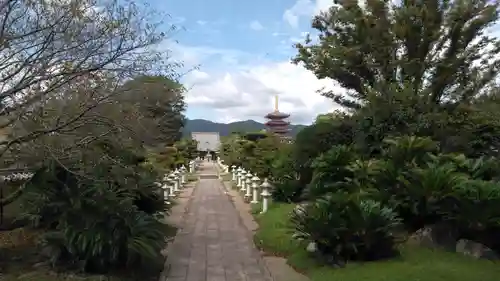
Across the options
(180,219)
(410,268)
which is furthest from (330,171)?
(410,268)

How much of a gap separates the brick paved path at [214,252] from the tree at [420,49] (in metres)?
6.56

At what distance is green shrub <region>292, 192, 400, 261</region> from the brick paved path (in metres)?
0.98

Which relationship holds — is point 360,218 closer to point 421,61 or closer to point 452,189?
point 452,189

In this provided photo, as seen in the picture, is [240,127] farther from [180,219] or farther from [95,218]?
[95,218]

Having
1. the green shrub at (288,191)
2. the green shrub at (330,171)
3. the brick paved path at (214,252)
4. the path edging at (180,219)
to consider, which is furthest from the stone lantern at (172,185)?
the green shrub at (330,171)

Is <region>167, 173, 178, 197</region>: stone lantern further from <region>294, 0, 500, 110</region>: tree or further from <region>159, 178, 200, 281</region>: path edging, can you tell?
<region>294, 0, 500, 110</region>: tree

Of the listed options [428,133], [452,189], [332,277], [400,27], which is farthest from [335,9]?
[332,277]

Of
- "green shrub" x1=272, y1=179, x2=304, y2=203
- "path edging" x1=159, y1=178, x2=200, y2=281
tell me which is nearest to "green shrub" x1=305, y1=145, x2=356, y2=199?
"path edging" x1=159, y1=178, x2=200, y2=281

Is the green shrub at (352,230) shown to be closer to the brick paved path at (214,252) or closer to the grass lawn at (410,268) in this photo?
the grass lawn at (410,268)

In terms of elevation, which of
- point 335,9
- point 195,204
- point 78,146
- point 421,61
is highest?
point 335,9

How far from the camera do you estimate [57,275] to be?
7.00 m

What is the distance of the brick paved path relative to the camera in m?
7.33

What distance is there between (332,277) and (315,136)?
29.8ft

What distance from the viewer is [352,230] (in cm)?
737
